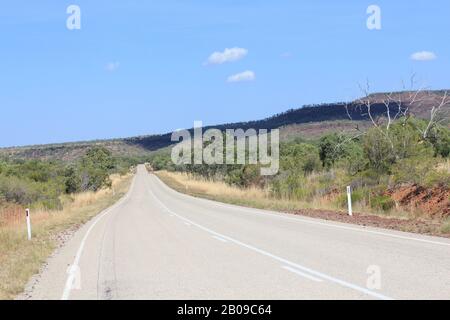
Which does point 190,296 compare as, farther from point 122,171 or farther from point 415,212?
point 122,171

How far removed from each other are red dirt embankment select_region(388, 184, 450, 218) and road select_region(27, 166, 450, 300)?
358 cm

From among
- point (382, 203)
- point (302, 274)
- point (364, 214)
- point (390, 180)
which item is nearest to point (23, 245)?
point (302, 274)

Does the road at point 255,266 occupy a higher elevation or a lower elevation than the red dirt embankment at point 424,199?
lower

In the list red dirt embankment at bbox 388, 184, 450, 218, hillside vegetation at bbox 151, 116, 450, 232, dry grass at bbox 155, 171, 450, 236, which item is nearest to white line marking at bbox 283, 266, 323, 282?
dry grass at bbox 155, 171, 450, 236

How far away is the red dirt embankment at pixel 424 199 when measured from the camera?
2063 cm

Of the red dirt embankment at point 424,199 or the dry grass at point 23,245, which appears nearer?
the dry grass at point 23,245

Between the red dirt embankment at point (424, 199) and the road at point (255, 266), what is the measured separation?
358 centimetres

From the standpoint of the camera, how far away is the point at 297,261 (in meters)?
11.9

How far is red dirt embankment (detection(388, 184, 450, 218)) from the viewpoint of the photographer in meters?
20.6

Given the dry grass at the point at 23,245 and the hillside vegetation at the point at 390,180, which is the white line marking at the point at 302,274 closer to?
the dry grass at the point at 23,245

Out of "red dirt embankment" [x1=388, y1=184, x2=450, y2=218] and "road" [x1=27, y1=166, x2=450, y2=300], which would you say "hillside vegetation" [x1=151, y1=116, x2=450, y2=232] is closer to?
"red dirt embankment" [x1=388, y1=184, x2=450, y2=218]

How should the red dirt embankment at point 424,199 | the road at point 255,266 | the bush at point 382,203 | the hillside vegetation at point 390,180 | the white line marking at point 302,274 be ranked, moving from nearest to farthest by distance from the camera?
the road at point 255,266
the white line marking at point 302,274
the red dirt embankment at point 424,199
the hillside vegetation at point 390,180
the bush at point 382,203

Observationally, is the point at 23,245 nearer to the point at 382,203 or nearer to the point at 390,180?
the point at 382,203

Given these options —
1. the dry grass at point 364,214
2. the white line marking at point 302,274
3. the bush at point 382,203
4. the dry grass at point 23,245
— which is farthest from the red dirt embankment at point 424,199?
the dry grass at point 23,245
